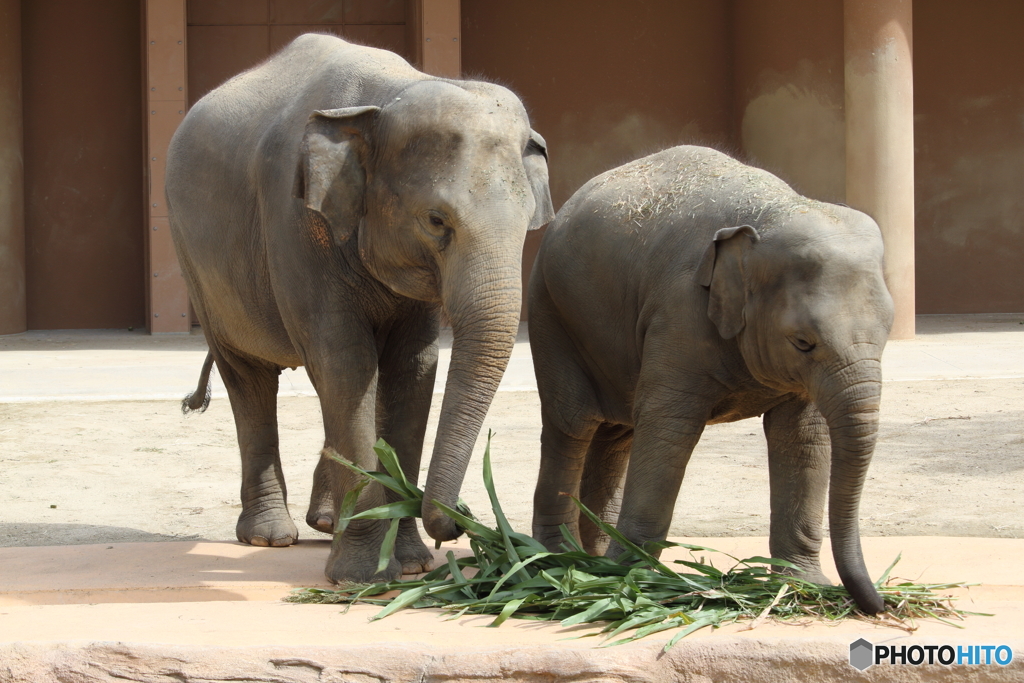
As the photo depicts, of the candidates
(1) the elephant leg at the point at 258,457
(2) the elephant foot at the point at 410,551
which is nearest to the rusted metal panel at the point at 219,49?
(1) the elephant leg at the point at 258,457

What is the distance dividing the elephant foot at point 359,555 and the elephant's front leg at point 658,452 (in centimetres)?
97

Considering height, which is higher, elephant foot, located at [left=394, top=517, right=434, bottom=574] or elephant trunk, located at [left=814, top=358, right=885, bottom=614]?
elephant trunk, located at [left=814, top=358, right=885, bottom=614]

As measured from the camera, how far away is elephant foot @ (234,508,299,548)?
560cm

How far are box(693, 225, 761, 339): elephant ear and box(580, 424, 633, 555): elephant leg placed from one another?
3.96 feet

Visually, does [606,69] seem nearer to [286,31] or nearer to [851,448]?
[286,31]

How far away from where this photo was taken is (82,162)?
15.3 m

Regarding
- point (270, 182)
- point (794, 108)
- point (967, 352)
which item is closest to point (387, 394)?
point (270, 182)

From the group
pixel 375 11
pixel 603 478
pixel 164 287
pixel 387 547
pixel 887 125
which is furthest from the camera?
pixel 375 11

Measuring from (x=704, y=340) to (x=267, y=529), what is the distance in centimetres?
236

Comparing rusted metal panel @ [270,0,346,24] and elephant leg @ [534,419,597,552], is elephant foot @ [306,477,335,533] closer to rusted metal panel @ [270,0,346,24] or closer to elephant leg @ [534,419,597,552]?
elephant leg @ [534,419,597,552]

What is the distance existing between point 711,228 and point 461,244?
2.76 feet

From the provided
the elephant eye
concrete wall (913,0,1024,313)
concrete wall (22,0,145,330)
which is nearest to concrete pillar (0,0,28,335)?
concrete wall (22,0,145,330)

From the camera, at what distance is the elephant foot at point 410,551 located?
491 centimetres

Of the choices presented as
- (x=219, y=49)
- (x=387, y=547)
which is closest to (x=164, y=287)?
(x=219, y=49)
